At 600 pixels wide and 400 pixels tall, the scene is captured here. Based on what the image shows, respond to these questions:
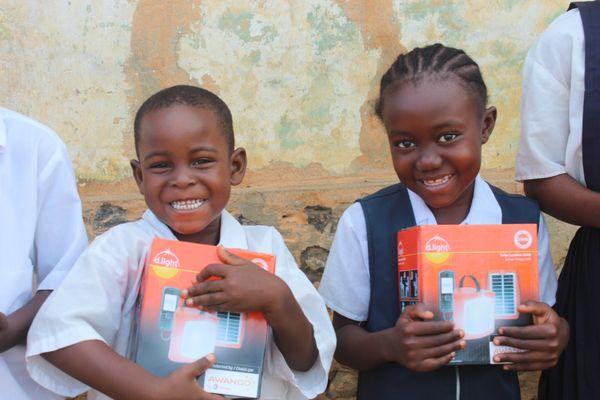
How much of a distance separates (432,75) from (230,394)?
1.00 m

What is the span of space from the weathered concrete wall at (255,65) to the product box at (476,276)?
3.87ft

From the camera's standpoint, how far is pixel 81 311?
2.05m

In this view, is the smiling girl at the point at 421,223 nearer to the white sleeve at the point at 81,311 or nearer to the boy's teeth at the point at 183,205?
the boy's teeth at the point at 183,205

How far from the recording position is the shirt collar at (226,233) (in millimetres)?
2326

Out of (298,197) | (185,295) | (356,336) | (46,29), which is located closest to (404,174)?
(356,336)

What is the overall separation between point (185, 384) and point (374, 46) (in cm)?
182

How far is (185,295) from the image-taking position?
209cm

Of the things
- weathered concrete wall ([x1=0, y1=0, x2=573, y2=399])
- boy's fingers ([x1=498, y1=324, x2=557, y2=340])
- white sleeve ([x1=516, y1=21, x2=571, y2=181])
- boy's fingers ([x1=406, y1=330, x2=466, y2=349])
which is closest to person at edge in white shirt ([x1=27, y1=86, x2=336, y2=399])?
boy's fingers ([x1=406, y1=330, x2=466, y2=349])

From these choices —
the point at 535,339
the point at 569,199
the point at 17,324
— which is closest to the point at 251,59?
the point at 569,199

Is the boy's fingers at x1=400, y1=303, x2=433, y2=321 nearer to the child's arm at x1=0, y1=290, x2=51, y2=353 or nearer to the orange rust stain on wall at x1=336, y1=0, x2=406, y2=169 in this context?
the child's arm at x1=0, y1=290, x2=51, y2=353

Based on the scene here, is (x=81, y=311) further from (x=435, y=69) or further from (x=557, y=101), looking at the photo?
(x=557, y=101)

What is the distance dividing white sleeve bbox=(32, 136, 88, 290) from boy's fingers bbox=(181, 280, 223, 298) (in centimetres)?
44

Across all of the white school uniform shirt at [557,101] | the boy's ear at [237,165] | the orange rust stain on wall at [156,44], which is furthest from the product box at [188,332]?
the orange rust stain on wall at [156,44]

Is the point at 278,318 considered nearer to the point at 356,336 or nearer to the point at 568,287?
the point at 356,336
